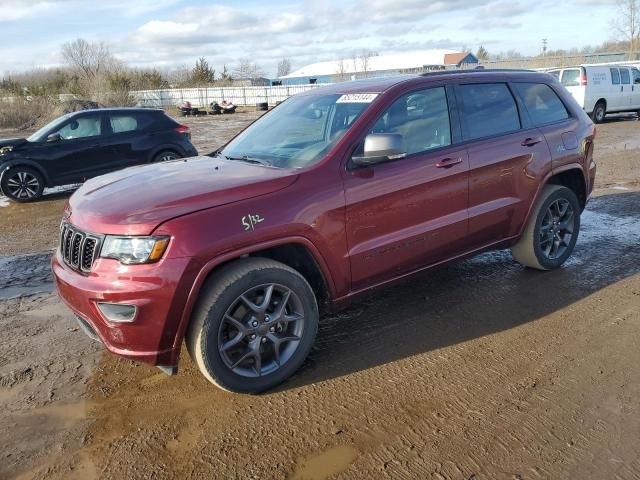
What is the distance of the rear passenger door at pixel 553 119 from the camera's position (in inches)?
184

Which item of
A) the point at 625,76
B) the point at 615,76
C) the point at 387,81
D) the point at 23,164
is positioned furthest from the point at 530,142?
the point at 625,76

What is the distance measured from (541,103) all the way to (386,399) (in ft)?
10.7

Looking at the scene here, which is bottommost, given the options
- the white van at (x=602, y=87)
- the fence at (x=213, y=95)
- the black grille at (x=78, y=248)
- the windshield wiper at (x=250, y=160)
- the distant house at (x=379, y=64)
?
the black grille at (x=78, y=248)

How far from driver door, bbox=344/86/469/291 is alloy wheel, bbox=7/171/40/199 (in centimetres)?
837

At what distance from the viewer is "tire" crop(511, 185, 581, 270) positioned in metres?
4.68

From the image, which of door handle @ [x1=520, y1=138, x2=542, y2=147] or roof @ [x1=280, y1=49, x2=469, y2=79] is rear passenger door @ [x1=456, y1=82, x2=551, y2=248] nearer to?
door handle @ [x1=520, y1=138, x2=542, y2=147]

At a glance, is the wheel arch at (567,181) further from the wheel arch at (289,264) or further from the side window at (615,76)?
the side window at (615,76)

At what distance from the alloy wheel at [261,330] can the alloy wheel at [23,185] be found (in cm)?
831

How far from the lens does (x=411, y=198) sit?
3691mm

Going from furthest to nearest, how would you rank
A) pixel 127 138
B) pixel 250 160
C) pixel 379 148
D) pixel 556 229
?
pixel 127 138
pixel 556 229
pixel 250 160
pixel 379 148

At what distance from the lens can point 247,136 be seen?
4398 millimetres

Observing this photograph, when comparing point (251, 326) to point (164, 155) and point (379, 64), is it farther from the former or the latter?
point (379, 64)

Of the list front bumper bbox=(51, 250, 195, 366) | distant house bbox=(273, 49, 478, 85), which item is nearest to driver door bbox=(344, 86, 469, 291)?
front bumper bbox=(51, 250, 195, 366)

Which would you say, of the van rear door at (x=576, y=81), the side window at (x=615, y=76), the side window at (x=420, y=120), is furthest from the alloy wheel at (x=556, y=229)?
the side window at (x=615, y=76)
